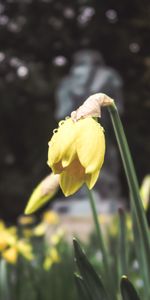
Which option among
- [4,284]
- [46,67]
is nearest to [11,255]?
[4,284]

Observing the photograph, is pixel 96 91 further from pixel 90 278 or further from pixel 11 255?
pixel 90 278

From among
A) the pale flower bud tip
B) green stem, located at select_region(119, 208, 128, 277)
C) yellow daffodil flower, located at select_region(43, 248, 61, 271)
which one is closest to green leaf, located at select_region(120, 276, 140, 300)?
the pale flower bud tip

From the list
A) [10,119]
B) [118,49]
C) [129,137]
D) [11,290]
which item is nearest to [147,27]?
[118,49]

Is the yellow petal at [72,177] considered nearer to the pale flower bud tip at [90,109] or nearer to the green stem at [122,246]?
the pale flower bud tip at [90,109]

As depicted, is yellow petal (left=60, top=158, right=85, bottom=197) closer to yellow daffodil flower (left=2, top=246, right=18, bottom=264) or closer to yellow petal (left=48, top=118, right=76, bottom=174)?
yellow petal (left=48, top=118, right=76, bottom=174)

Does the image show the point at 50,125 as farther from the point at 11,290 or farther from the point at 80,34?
the point at 11,290
